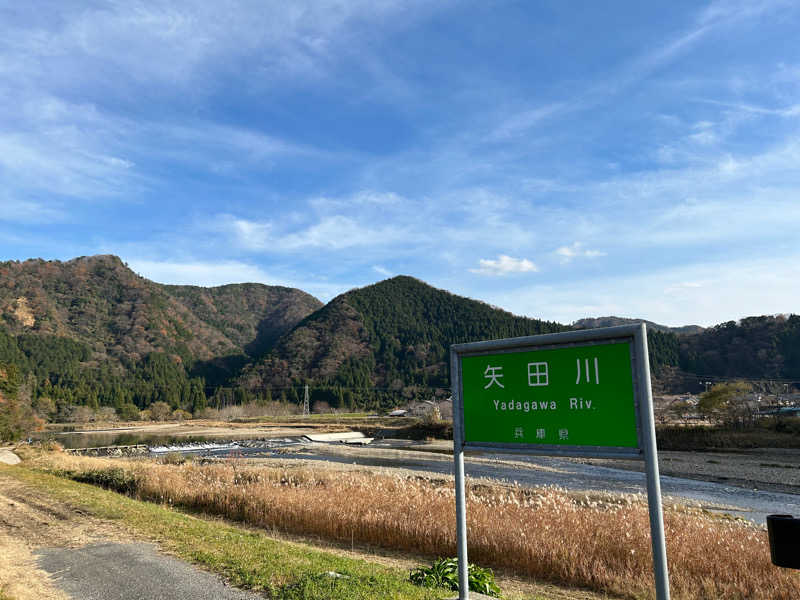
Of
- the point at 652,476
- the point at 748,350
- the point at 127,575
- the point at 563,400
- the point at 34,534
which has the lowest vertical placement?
the point at 34,534

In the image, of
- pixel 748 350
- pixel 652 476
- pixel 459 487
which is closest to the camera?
pixel 652 476

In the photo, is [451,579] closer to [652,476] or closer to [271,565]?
[271,565]

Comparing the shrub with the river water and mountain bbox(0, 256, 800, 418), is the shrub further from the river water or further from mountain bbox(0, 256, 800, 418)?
mountain bbox(0, 256, 800, 418)

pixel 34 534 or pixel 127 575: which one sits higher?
pixel 127 575

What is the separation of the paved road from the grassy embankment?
4602mm

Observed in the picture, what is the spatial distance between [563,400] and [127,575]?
20.6 ft

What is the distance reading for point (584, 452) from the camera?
4465 mm

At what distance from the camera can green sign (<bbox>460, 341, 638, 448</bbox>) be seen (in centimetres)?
436

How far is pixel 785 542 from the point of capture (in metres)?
3.37

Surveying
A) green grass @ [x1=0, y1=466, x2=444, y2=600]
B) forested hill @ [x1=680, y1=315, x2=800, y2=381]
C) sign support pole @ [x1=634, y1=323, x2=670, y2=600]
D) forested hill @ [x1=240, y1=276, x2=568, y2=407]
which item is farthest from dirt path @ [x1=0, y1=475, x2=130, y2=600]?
forested hill @ [x1=240, y1=276, x2=568, y2=407]

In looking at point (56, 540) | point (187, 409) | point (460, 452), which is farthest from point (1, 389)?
point (187, 409)

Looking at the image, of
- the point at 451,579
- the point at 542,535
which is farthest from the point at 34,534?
the point at 542,535

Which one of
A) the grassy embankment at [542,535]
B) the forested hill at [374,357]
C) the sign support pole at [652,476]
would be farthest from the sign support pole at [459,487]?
the forested hill at [374,357]

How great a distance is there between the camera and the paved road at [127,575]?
247 inches
